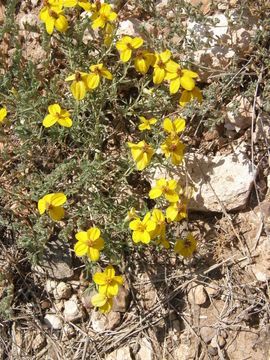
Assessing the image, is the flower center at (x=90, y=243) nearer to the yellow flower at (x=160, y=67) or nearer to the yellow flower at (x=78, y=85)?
the yellow flower at (x=78, y=85)

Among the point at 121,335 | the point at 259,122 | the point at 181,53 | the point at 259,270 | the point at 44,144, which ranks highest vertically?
the point at 181,53

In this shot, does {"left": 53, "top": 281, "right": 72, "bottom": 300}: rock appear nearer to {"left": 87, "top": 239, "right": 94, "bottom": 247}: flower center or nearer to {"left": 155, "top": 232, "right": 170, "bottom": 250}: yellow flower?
{"left": 87, "top": 239, "right": 94, "bottom": 247}: flower center

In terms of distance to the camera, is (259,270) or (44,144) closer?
(259,270)

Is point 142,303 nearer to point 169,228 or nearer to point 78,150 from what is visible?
point 169,228

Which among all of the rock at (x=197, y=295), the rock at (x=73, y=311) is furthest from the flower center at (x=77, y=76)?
the rock at (x=197, y=295)

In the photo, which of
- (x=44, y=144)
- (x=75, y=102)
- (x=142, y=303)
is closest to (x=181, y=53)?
(x=75, y=102)

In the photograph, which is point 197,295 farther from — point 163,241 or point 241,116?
point 241,116
